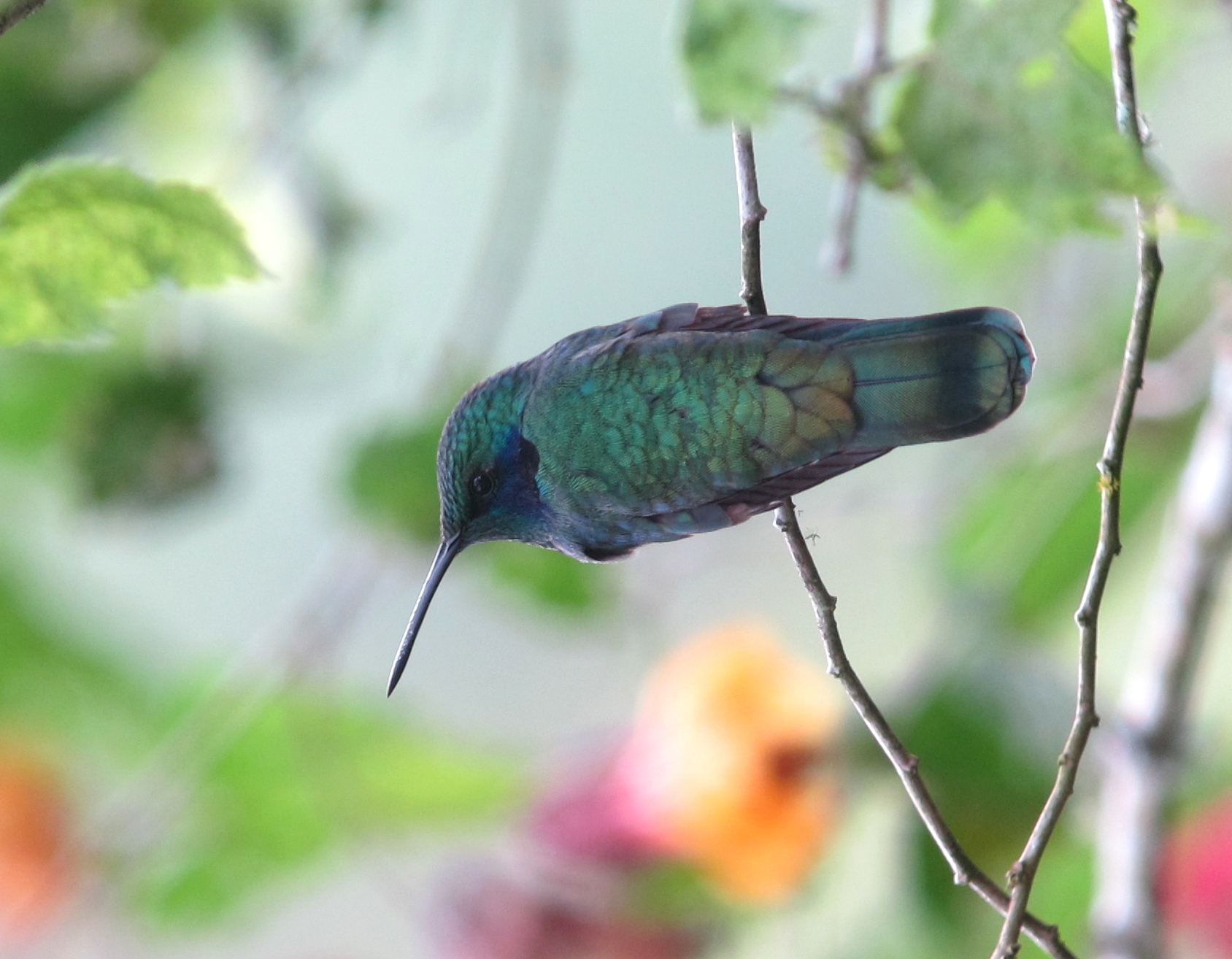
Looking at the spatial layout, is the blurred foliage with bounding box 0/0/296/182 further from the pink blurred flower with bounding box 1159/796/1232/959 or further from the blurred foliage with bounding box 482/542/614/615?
the pink blurred flower with bounding box 1159/796/1232/959

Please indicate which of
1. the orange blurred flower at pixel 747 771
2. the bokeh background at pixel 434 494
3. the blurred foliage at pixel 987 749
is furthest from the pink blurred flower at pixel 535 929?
the blurred foliage at pixel 987 749

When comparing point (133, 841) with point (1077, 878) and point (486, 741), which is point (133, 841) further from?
point (1077, 878)

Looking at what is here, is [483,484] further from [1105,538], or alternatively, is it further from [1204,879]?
[1204,879]

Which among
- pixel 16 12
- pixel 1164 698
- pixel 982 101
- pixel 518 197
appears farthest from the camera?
pixel 518 197

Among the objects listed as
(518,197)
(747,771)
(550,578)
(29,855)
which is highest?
(518,197)

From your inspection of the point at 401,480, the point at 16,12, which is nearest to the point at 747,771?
the point at 401,480

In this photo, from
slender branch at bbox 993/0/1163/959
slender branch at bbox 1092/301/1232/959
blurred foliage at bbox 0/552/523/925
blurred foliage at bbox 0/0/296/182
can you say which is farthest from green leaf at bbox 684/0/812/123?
blurred foliage at bbox 0/552/523/925

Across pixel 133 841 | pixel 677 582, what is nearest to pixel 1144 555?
pixel 677 582
